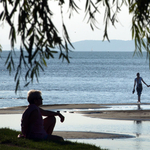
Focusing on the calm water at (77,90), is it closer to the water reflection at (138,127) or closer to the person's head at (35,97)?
the person's head at (35,97)

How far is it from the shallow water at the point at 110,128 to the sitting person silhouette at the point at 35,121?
2.35 meters

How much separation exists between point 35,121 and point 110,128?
6.95 m

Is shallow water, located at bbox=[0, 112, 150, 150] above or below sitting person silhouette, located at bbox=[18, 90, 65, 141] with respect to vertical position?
below

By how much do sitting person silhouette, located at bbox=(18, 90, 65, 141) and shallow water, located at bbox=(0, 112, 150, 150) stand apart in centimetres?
235

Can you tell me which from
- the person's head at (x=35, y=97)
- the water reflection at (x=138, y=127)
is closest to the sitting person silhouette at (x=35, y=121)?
the person's head at (x=35, y=97)

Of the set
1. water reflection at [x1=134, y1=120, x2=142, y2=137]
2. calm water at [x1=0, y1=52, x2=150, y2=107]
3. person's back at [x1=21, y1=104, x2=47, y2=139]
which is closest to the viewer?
person's back at [x1=21, y1=104, x2=47, y2=139]

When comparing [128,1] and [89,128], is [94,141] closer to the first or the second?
[89,128]

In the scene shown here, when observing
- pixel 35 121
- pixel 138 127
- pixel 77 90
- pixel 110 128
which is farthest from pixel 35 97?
pixel 77 90

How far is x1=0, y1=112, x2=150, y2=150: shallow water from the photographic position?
35.5ft

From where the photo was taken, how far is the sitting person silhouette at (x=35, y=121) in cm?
781

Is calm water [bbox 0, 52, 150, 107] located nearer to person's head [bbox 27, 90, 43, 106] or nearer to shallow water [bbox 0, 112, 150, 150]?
person's head [bbox 27, 90, 43, 106]

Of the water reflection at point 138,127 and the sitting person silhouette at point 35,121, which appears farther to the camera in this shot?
the water reflection at point 138,127

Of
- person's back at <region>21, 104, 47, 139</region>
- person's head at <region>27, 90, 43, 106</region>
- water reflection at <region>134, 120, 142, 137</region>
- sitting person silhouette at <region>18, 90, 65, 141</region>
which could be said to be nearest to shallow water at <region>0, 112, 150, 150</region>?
water reflection at <region>134, 120, 142, 137</region>

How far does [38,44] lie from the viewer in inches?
199
